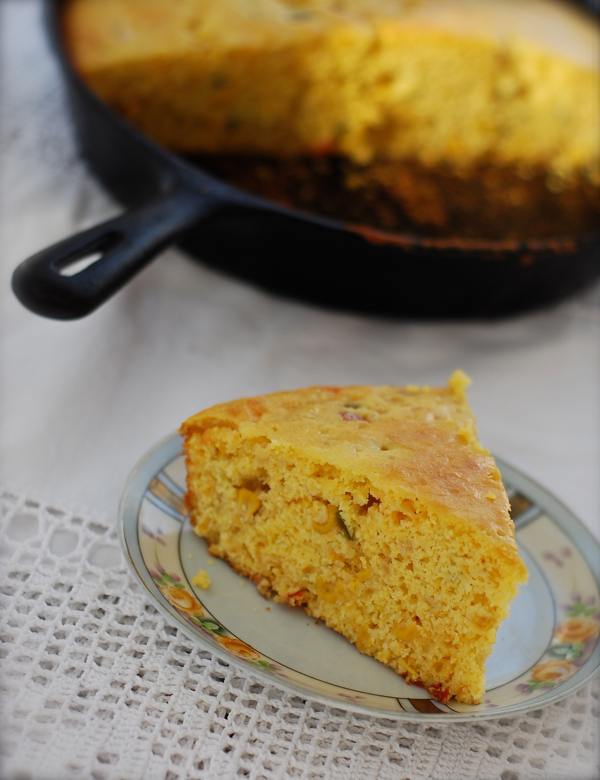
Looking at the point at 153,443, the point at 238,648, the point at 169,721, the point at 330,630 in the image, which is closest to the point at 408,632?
the point at 330,630

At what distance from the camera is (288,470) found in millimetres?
1084

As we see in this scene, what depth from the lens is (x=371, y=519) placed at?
1.04m

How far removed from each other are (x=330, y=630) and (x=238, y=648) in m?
0.17

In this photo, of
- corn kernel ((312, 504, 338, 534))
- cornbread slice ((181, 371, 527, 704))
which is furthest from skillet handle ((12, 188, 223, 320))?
corn kernel ((312, 504, 338, 534))

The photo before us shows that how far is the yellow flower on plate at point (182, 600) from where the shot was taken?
0.99 m

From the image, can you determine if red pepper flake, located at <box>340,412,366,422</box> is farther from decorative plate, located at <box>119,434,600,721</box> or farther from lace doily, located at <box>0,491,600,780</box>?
lace doily, located at <box>0,491,600,780</box>

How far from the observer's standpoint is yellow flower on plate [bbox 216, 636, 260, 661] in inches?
37.4

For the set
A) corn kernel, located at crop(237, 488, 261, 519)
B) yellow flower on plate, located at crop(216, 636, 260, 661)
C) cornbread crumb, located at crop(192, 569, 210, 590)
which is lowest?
cornbread crumb, located at crop(192, 569, 210, 590)

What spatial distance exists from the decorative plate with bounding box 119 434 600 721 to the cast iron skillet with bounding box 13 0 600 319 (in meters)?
0.35

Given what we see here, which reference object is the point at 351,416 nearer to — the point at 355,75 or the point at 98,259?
the point at 98,259

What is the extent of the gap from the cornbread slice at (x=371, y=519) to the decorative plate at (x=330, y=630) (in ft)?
0.11

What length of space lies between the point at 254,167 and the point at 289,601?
1.53 metres

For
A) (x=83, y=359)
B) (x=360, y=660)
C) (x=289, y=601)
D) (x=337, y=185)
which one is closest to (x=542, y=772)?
(x=360, y=660)

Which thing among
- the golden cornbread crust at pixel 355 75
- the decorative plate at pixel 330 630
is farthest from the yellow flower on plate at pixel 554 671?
the golden cornbread crust at pixel 355 75
